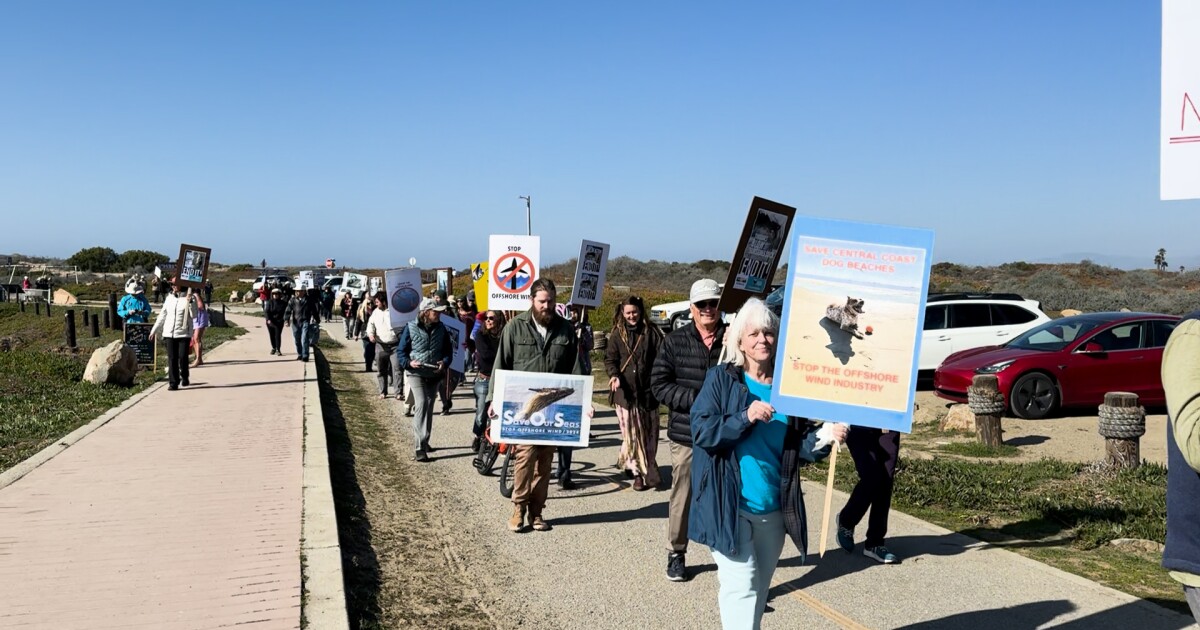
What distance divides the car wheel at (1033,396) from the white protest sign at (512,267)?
22.8 feet

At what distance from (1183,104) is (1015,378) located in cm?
1037

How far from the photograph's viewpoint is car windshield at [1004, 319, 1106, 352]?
536 inches

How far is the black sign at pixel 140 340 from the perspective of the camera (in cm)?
1798

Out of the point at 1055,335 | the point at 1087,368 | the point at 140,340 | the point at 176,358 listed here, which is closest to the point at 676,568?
the point at 1087,368

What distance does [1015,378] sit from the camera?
13141mm

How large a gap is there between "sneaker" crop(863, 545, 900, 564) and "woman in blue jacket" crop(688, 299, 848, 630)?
98.3 inches

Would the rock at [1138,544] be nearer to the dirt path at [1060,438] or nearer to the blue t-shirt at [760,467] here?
the dirt path at [1060,438]

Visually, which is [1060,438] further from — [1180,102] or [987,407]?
[1180,102]

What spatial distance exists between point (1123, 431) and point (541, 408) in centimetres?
581

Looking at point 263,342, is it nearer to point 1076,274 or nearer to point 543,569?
point 543,569

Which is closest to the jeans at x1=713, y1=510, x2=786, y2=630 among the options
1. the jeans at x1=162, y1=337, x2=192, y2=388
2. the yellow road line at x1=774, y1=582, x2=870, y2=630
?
the yellow road line at x1=774, y1=582, x2=870, y2=630

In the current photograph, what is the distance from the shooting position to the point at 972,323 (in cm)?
1706

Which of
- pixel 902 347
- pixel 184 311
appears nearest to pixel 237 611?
pixel 902 347

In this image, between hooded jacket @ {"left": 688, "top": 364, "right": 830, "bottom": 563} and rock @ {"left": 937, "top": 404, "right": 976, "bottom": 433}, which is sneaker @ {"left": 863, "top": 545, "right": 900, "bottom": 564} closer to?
hooded jacket @ {"left": 688, "top": 364, "right": 830, "bottom": 563}
